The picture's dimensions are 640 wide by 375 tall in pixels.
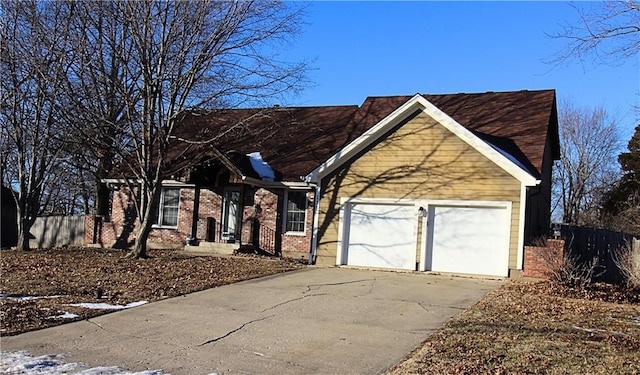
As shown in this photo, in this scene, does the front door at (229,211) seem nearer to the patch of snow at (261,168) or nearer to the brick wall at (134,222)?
the brick wall at (134,222)

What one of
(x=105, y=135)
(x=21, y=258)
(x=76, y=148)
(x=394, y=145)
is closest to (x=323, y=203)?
(x=394, y=145)

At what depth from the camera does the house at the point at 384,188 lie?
614 inches

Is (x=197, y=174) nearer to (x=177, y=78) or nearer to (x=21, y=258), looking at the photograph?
(x=177, y=78)

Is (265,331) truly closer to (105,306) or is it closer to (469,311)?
(105,306)

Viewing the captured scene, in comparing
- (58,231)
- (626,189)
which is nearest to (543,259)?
(58,231)

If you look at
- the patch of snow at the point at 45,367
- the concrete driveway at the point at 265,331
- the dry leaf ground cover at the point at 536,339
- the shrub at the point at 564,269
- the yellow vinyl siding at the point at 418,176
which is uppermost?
the yellow vinyl siding at the point at 418,176

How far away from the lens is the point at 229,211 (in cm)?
2105

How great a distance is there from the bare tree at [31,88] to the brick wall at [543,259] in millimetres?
13508

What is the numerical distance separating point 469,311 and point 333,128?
13571mm

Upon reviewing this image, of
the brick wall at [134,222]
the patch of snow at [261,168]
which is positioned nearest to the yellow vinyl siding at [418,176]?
the patch of snow at [261,168]

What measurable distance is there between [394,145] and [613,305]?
768 cm

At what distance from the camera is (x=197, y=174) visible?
20.7m

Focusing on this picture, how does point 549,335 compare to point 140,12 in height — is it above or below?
below

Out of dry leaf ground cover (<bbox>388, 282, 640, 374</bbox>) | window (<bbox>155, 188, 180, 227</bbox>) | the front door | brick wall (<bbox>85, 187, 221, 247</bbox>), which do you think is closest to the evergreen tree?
the front door
